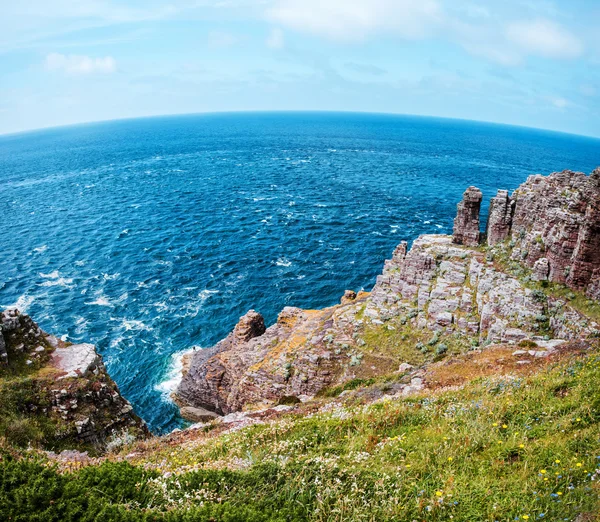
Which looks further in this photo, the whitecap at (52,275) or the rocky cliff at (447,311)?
the whitecap at (52,275)

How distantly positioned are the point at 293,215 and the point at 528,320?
81263 mm

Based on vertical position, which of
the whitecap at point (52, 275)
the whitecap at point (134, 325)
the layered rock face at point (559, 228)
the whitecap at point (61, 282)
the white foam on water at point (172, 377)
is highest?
the layered rock face at point (559, 228)

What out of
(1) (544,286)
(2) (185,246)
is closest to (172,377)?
(2) (185,246)

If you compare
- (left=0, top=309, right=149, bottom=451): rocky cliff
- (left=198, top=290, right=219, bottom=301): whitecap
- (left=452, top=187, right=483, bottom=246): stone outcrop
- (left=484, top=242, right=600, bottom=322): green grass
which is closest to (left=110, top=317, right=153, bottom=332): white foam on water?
(left=198, top=290, right=219, bottom=301): whitecap

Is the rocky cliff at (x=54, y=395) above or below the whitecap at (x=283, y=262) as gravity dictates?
below

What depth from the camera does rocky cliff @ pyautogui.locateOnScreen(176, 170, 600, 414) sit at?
1407 inches

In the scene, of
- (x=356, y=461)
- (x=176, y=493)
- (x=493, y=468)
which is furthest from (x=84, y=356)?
(x=493, y=468)

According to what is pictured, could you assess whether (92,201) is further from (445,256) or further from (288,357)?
(445,256)

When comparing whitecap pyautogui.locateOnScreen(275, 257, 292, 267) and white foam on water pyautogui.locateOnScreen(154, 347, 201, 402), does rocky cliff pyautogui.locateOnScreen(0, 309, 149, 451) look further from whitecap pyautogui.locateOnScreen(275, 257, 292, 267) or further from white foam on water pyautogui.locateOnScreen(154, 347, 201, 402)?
whitecap pyautogui.locateOnScreen(275, 257, 292, 267)

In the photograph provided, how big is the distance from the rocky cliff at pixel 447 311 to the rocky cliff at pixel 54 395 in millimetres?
14539

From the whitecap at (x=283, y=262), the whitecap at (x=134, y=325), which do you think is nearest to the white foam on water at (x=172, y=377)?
the whitecap at (x=134, y=325)

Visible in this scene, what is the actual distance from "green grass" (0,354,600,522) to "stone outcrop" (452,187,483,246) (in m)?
33.0

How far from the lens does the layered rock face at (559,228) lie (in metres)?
34.5

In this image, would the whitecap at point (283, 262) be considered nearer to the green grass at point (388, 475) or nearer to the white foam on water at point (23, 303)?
the white foam on water at point (23, 303)
